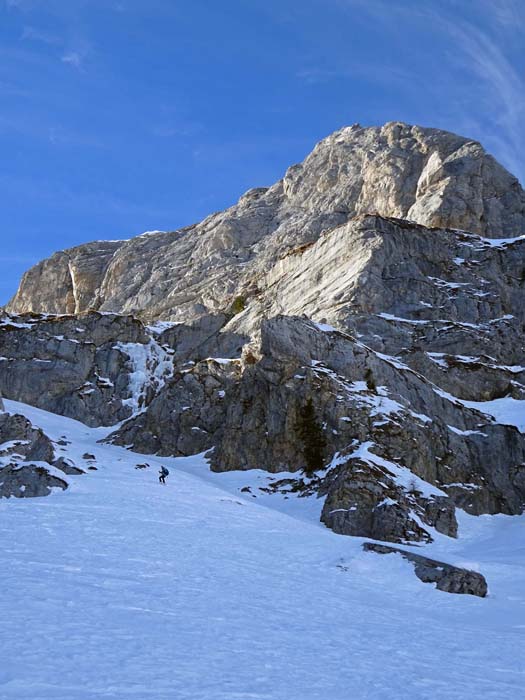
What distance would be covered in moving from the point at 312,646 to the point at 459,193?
72.1 metres

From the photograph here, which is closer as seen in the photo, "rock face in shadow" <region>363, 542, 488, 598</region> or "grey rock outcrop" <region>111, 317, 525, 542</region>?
"rock face in shadow" <region>363, 542, 488, 598</region>

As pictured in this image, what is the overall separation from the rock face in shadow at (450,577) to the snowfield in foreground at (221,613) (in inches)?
17.3

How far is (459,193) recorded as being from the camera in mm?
77812

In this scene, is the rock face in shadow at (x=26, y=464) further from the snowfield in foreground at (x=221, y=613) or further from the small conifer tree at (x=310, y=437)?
the small conifer tree at (x=310, y=437)

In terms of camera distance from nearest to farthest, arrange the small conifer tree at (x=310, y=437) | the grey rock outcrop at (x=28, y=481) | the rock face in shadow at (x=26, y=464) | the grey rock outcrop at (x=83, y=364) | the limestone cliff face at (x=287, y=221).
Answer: the grey rock outcrop at (x=28, y=481)
the rock face in shadow at (x=26, y=464)
the small conifer tree at (x=310, y=437)
the grey rock outcrop at (x=83, y=364)
the limestone cliff face at (x=287, y=221)

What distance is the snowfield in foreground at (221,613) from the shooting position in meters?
9.09

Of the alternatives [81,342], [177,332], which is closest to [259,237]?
[177,332]

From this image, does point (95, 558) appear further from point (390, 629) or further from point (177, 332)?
point (177, 332)

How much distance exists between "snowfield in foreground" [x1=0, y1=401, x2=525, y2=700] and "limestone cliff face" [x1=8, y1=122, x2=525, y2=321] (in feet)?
187

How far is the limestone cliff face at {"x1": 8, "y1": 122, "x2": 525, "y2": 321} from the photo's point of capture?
78.8 metres

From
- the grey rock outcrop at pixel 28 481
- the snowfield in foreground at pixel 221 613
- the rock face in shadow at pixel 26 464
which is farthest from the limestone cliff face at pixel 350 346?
the snowfield in foreground at pixel 221 613

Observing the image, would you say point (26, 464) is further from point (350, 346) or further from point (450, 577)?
point (350, 346)

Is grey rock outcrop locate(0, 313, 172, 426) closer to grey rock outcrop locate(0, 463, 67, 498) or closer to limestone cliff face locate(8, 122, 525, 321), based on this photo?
limestone cliff face locate(8, 122, 525, 321)

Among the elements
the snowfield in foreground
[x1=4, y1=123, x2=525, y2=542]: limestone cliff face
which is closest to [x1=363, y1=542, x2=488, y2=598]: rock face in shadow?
the snowfield in foreground
